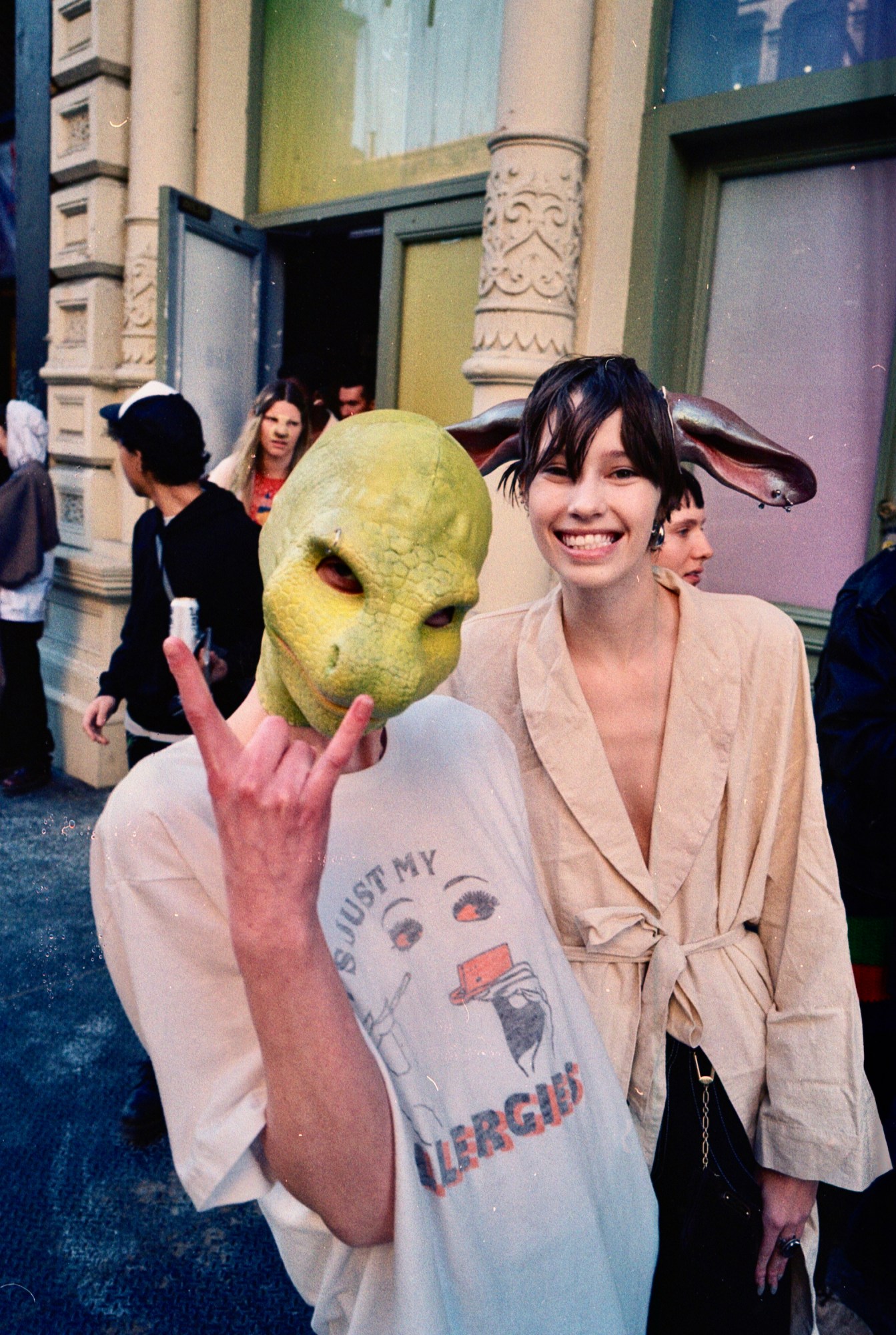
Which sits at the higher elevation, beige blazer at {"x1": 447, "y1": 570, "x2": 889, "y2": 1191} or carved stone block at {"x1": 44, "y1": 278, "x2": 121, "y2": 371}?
carved stone block at {"x1": 44, "y1": 278, "x2": 121, "y2": 371}

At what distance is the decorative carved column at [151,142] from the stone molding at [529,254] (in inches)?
80.4

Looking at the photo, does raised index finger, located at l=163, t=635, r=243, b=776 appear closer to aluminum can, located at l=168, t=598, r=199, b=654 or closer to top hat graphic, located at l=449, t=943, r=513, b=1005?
top hat graphic, located at l=449, t=943, r=513, b=1005

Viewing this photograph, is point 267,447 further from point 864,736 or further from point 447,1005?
point 447,1005

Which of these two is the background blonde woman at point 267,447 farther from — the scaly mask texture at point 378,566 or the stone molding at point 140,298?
the scaly mask texture at point 378,566

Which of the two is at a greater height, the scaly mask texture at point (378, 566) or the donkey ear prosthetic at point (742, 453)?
the donkey ear prosthetic at point (742, 453)

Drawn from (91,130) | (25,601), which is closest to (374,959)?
(25,601)

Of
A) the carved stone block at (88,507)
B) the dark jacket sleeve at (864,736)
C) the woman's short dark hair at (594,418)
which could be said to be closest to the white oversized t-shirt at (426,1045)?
the woman's short dark hair at (594,418)

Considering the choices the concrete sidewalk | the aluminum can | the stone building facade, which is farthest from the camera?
the stone building facade

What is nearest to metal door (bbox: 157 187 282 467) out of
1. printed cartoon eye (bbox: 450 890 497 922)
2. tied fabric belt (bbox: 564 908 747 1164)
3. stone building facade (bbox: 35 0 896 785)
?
stone building facade (bbox: 35 0 896 785)

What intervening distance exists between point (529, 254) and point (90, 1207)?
333 cm

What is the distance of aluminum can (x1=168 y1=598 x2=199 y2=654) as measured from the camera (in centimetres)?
242

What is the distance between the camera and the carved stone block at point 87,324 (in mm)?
5152

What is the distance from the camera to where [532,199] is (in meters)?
3.42

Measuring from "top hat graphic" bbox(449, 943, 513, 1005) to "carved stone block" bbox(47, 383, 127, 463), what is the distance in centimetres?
487
